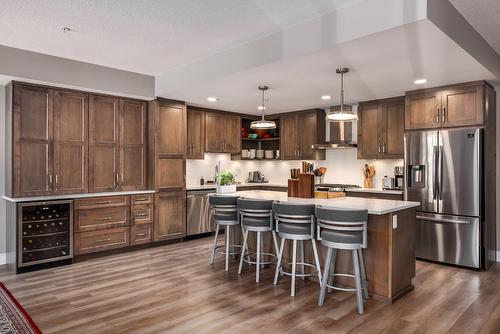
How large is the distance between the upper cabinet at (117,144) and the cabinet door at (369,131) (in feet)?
12.3

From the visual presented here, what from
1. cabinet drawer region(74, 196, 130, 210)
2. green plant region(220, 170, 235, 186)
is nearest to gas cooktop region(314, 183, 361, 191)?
green plant region(220, 170, 235, 186)

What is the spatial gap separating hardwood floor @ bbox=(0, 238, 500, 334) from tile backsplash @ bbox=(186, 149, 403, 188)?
210 cm

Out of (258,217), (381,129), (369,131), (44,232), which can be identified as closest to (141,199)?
(44,232)

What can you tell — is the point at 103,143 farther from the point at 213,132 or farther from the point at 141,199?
the point at 213,132

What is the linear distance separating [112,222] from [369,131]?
4.48m

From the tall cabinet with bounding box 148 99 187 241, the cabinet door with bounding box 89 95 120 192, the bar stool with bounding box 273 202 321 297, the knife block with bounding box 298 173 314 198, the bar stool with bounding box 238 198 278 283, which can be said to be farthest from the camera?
the tall cabinet with bounding box 148 99 187 241

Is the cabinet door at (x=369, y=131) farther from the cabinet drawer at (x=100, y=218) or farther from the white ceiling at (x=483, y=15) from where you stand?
the cabinet drawer at (x=100, y=218)

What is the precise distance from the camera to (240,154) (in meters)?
7.70

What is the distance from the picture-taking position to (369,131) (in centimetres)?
610

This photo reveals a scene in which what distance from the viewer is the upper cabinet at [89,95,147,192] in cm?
531

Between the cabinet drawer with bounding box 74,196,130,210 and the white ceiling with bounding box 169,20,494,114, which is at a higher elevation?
the white ceiling with bounding box 169,20,494,114

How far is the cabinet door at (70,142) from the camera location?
491 centimetres

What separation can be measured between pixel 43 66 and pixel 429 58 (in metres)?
4.67

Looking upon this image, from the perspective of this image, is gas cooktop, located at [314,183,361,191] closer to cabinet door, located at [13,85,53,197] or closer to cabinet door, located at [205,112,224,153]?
cabinet door, located at [205,112,224,153]
